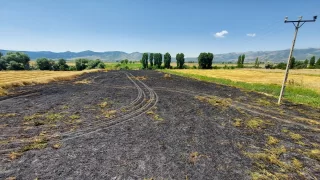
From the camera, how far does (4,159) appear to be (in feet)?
28.5

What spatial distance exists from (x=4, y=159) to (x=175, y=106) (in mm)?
14893

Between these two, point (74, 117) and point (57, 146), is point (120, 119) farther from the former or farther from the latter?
point (57, 146)

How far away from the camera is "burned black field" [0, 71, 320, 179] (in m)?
8.38

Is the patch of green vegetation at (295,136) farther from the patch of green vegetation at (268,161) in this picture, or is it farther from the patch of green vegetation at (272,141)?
the patch of green vegetation at (268,161)

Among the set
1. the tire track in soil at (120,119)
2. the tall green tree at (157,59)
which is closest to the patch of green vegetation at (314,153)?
the tire track in soil at (120,119)

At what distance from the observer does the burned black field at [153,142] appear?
27.5 feet

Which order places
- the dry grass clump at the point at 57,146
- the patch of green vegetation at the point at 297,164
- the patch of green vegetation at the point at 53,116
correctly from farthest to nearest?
the patch of green vegetation at the point at 53,116 < the dry grass clump at the point at 57,146 < the patch of green vegetation at the point at 297,164

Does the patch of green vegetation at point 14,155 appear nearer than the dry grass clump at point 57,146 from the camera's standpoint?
Yes

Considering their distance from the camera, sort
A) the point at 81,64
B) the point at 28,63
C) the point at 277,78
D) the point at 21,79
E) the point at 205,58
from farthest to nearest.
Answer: the point at 205,58 < the point at 81,64 < the point at 28,63 < the point at 277,78 < the point at 21,79

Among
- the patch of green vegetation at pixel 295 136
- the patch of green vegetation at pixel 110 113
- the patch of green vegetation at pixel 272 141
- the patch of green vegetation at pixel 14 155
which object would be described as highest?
the patch of green vegetation at pixel 14 155

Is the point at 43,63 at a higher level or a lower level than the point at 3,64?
lower

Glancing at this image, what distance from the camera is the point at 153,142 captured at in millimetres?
11305

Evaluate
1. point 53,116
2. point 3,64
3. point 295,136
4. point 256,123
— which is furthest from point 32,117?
point 3,64

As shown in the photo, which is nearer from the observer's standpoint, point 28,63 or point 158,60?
point 28,63
